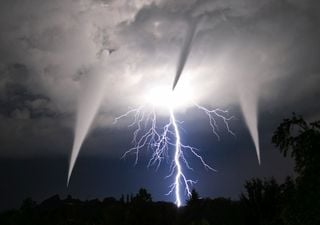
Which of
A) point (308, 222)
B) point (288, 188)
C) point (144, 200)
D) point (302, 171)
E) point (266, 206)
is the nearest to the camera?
point (308, 222)

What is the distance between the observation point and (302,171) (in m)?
12.0

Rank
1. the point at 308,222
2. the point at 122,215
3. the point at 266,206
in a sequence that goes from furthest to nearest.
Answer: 1. the point at 122,215
2. the point at 266,206
3. the point at 308,222

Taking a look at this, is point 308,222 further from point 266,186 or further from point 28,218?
point 28,218

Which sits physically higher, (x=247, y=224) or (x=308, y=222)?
(x=247, y=224)

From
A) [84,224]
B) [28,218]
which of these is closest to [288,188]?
[84,224]

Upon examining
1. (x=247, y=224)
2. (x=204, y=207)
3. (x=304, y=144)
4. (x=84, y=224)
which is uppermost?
(x=204, y=207)

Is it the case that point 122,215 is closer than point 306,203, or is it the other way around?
point 306,203

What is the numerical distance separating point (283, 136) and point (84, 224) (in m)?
27.6

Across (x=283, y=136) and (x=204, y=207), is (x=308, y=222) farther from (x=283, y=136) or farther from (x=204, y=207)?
(x=204, y=207)

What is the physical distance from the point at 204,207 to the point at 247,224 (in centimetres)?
4514

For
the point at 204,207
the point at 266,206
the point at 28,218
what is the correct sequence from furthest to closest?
the point at 204,207 → the point at 28,218 → the point at 266,206

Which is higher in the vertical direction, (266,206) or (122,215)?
(122,215)

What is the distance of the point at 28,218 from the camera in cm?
4272

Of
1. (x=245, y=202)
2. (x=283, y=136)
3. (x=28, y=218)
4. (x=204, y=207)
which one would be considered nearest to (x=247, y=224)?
(x=245, y=202)
